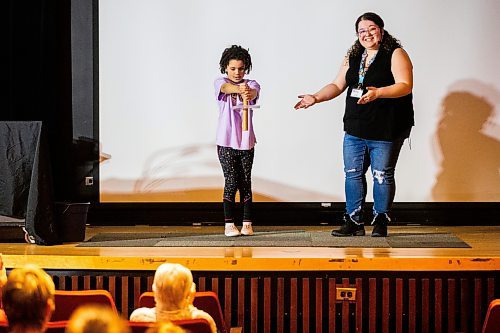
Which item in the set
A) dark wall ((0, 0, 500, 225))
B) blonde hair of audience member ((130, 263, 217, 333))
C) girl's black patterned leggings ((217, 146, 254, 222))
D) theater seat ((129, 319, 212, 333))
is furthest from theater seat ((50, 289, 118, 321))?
dark wall ((0, 0, 500, 225))

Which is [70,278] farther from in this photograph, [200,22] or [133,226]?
[200,22]

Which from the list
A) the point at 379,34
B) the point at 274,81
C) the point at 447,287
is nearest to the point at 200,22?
the point at 274,81

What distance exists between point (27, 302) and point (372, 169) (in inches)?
123

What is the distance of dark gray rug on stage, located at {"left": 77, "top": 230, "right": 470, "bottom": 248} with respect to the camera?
5340mm

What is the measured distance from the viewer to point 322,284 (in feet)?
15.9

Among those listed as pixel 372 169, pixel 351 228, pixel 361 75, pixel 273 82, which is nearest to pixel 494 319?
pixel 372 169

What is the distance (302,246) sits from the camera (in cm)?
527

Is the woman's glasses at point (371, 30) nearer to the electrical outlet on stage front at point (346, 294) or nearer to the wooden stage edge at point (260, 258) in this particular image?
the wooden stage edge at point (260, 258)

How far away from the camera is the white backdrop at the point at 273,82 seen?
6.45 metres

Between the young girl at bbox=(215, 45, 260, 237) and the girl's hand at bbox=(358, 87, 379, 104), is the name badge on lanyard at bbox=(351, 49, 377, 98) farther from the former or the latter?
the young girl at bbox=(215, 45, 260, 237)

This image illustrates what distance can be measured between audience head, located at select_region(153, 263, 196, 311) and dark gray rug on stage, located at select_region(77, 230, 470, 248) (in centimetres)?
197

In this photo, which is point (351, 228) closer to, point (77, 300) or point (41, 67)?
point (77, 300)

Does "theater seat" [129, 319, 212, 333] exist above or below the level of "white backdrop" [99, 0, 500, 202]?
below

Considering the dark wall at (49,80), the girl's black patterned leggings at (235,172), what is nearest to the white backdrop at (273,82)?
the dark wall at (49,80)
